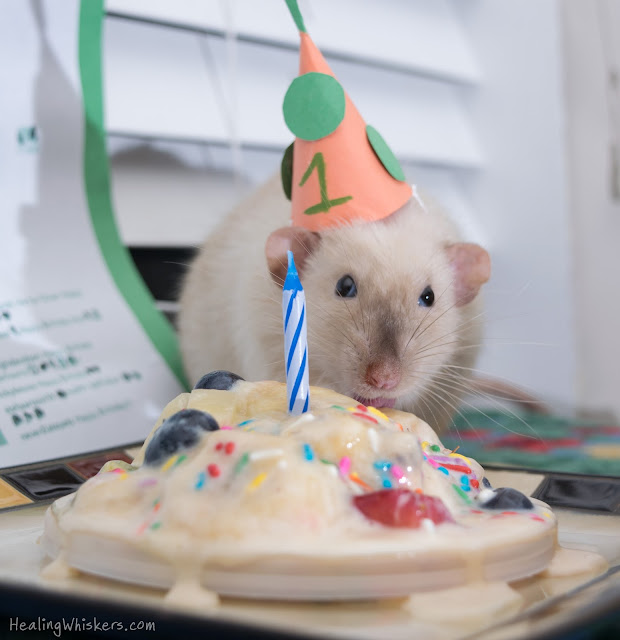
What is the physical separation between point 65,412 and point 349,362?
1.53 ft

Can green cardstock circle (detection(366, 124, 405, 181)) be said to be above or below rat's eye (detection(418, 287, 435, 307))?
above

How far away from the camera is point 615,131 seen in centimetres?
243

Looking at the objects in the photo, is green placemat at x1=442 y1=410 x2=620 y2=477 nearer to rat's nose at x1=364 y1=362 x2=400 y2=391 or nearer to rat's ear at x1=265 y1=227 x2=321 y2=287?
rat's nose at x1=364 y1=362 x2=400 y2=391

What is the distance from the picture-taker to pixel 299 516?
59cm

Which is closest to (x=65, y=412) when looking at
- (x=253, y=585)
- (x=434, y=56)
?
(x=253, y=585)

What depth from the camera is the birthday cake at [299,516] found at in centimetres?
56

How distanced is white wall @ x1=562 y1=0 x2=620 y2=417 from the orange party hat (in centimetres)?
169

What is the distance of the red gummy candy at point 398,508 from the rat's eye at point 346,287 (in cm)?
45

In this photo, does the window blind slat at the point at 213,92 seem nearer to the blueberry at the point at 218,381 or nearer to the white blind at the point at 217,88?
the white blind at the point at 217,88

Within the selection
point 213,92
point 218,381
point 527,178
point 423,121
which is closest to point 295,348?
point 218,381

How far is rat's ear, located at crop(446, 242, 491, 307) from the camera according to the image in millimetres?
1106

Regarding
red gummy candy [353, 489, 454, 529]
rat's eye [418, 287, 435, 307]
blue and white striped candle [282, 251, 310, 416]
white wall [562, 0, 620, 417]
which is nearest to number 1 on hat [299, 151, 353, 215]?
rat's eye [418, 287, 435, 307]

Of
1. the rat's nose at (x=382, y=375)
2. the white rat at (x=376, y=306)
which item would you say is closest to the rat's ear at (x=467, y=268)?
the white rat at (x=376, y=306)

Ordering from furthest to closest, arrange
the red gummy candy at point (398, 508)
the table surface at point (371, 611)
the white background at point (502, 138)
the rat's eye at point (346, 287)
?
the white background at point (502, 138) < the rat's eye at point (346, 287) < the red gummy candy at point (398, 508) < the table surface at point (371, 611)
